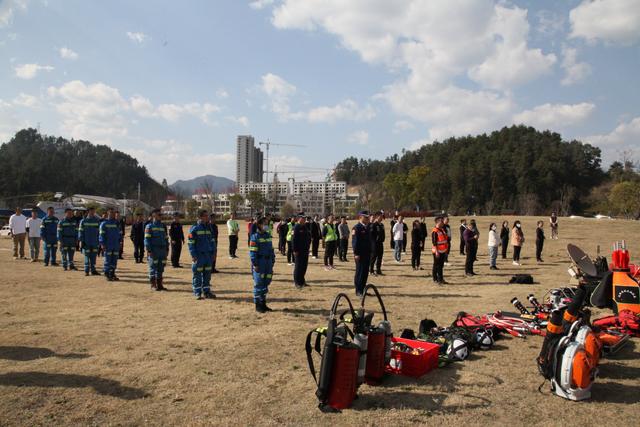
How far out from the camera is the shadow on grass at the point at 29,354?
6000 millimetres

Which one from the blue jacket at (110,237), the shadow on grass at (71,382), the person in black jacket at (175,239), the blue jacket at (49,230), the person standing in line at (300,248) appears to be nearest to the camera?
the shadow on grass at (71,382)

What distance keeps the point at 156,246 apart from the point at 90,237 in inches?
152

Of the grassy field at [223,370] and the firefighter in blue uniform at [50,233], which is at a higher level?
the firefighter in blue uniform at [50,233]

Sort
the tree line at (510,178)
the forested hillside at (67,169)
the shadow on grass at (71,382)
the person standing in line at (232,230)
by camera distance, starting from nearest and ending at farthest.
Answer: the shadow on grass at (71,382) < the person standing in line at (232,230) < the tree line at (510,178) < the forested hillside at (67,169)

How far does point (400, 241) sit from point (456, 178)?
84.3 meters

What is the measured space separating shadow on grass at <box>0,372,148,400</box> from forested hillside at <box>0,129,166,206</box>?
11295 centimetres

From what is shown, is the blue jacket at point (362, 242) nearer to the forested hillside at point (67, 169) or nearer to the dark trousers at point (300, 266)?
the dark trousers at point (300, 266)

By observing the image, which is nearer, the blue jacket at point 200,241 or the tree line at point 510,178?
the blue jacket at point 200,241

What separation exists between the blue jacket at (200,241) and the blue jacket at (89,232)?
5.23 m

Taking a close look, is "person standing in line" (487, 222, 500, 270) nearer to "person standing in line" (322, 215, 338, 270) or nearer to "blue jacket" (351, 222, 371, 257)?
"person standing in line" (322, 215, 338, 270)

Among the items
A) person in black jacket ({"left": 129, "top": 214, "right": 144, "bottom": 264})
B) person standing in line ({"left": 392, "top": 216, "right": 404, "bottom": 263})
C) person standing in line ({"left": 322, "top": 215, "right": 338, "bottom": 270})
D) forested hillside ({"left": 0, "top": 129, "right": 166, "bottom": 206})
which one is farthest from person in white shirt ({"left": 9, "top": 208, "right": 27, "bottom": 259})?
forested hillside ({"left": 0, "top": 129, "right": 166, "bottom": 206})

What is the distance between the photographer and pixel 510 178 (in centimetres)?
9300

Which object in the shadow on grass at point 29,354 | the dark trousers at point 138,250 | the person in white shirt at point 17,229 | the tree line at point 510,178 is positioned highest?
the tree line at point 510,178

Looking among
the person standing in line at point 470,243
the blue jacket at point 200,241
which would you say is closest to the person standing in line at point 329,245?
the person standing in line at point 470,243
